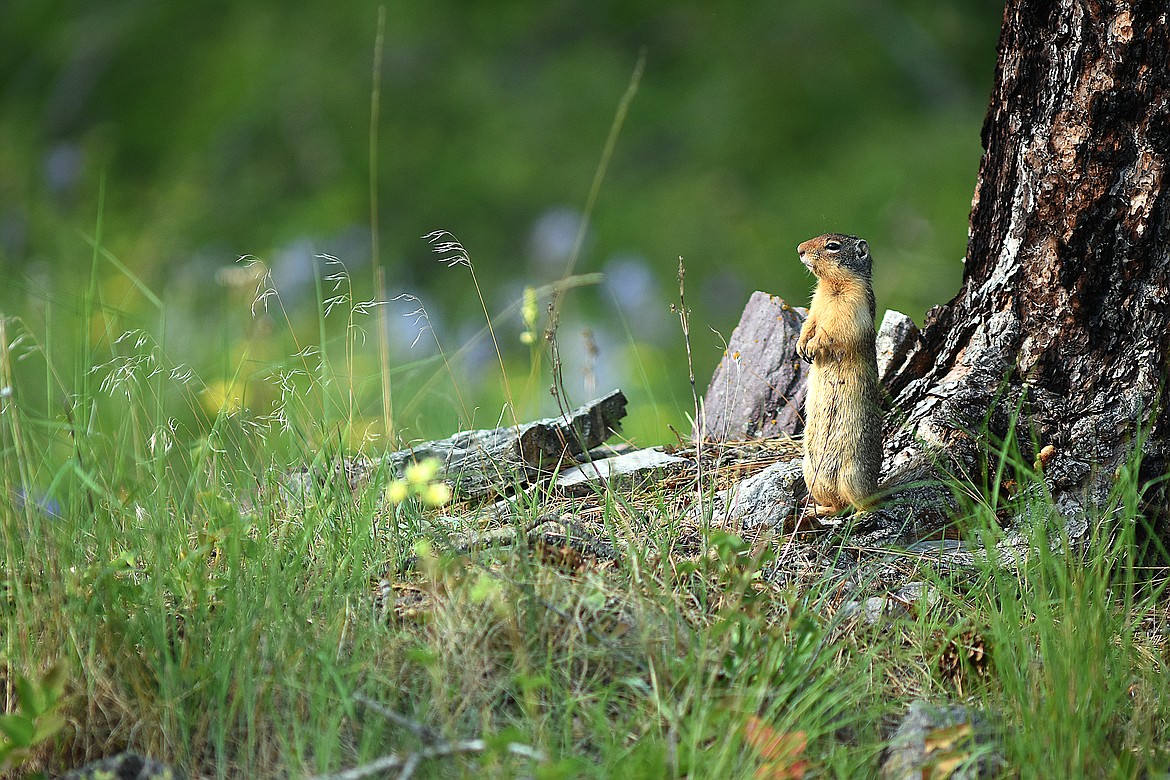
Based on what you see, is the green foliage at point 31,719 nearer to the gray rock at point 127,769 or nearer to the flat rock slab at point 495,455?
the gray rock at point 127,769

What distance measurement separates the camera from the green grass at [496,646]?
1.50 metres

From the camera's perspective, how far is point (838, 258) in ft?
7.61

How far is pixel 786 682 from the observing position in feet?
5.27

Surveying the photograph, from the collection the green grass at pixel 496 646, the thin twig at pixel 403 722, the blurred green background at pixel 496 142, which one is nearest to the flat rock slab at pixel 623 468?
the green grass at pixel 496 646

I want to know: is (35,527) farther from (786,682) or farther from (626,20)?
(626,20)

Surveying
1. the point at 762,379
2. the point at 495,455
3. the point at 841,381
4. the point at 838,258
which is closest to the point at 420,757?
the point at 495,455

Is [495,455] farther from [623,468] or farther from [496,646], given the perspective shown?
[496,646]

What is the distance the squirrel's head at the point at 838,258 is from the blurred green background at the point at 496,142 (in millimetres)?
2965

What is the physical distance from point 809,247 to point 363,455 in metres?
1.09

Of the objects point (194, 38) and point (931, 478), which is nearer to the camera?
point (931, 478)

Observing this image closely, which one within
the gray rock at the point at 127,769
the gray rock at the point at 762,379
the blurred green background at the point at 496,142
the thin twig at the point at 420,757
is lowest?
the gray rock at the point at 127,769

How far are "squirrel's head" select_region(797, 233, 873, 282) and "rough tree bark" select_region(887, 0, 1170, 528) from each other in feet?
0.99

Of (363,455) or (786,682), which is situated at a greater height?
(363,455)

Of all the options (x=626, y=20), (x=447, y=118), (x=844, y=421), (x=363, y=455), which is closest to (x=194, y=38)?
(x=447, y=118)
